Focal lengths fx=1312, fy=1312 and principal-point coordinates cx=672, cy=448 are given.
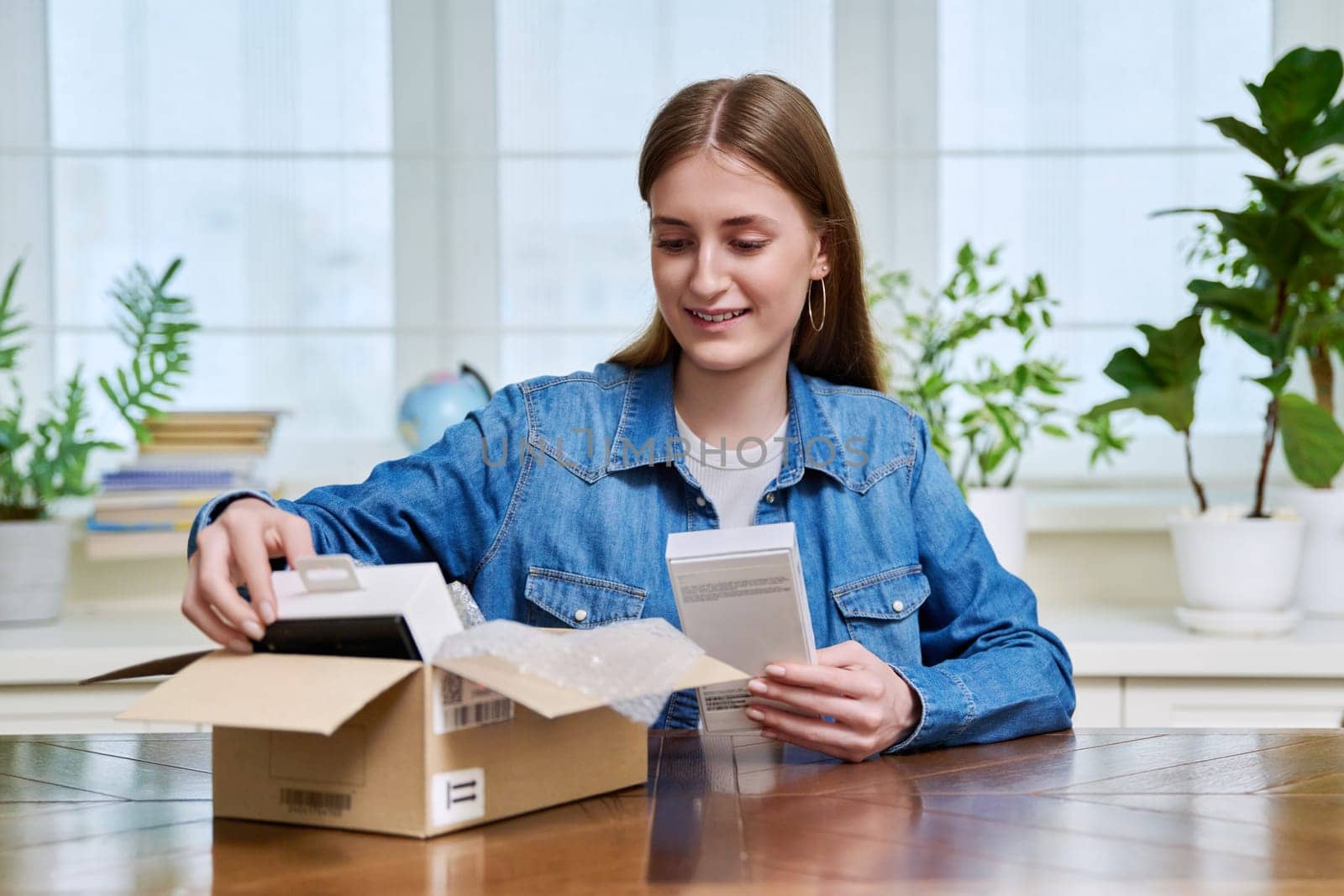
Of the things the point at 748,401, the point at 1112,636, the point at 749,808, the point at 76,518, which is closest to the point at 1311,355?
A: the point at 1112,636

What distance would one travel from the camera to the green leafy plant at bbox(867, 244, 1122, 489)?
217 cm

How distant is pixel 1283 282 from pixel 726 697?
1.41 m

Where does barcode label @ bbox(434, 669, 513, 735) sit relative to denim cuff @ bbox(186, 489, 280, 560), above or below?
below

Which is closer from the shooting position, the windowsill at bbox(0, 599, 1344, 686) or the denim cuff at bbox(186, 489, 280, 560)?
the denim cuff at bbox(186, 489, 280, 560)

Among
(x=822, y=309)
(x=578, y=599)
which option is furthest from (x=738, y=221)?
(x=578, y=599)

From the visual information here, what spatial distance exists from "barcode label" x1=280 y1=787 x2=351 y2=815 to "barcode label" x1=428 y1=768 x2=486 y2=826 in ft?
0.21

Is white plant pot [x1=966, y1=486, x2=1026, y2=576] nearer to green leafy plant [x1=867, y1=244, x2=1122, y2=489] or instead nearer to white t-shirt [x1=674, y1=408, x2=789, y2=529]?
green leafy plant [x1=867, y1=244, x2=1122, y2=489]

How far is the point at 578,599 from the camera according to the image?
1.38 metres

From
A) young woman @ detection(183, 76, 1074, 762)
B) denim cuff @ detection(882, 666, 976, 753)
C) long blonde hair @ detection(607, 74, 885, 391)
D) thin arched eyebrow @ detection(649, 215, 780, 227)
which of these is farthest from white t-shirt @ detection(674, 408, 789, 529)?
denim cuff @ detection(882, 666, 976, 753)

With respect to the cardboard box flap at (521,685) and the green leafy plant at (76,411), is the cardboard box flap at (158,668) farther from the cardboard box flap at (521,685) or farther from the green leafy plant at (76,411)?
the green leafy plant at (76,411)

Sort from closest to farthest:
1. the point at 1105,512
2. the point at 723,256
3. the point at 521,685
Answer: the point at 521,685, the point at 723,256, the point at 1105,512

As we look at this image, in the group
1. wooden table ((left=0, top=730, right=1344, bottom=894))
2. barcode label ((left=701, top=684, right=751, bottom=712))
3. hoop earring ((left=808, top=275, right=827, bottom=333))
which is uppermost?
hoop earring ((left=808, top=275, right=827, bottom=333))

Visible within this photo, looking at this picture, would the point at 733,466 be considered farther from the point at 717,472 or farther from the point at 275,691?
the point at 275,691

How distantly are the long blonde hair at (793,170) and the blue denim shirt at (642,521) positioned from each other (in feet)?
0.36
